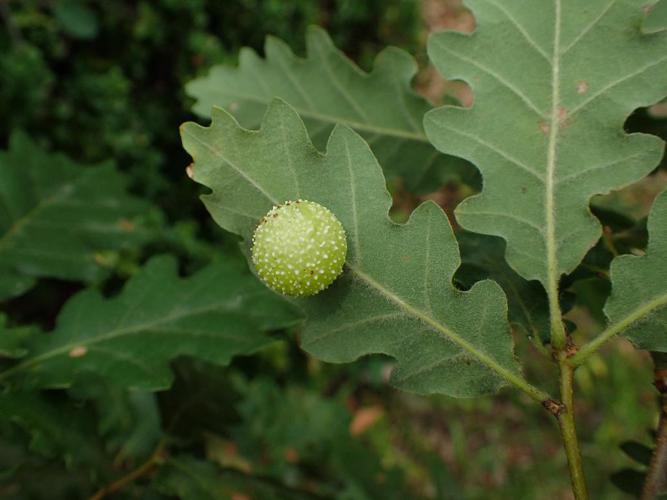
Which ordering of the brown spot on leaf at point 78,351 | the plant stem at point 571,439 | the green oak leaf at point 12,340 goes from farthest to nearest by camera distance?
the brown spot on leaf at point 78,351
the green oak leaf at point 12,340
the plant stem at point 571,439

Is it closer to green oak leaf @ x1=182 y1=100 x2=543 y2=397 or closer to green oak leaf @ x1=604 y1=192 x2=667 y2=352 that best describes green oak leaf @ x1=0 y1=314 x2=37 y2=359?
green oak leaf @ x1=182 y1=100 x2=543 y2=397

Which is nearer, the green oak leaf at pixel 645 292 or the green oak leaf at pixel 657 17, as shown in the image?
the green oak leaf at pixel 645 292

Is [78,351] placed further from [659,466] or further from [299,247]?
[659,466]

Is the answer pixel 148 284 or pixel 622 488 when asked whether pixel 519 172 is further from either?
pixel 148 284

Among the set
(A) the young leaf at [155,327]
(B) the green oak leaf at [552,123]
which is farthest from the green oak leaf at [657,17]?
(A) the young leaf at [155,327]

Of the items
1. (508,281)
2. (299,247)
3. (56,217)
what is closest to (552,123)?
(508,281)

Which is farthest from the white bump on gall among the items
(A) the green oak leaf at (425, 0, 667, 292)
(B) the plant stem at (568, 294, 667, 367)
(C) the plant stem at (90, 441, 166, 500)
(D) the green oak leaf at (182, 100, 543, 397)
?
(C) the plant stem at (90, 441, 166, 500)

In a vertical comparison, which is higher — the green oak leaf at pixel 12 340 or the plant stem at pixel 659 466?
the plant stem at pixel 659 466

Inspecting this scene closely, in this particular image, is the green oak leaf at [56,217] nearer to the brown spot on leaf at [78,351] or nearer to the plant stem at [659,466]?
the brown spot on leaf at [78,351]
